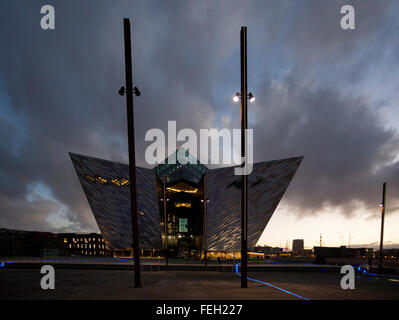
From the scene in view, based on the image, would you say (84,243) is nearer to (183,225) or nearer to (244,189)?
(183,225)

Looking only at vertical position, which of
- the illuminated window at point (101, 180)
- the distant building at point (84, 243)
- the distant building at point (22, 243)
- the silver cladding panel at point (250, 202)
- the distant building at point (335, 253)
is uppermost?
the illuminated window at point (101, 180)

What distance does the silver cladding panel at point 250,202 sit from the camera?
1256 inches

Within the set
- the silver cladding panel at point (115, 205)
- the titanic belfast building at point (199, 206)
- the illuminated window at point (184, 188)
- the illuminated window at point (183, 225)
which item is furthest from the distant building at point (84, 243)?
the silver cladding panel at point (115, 205)

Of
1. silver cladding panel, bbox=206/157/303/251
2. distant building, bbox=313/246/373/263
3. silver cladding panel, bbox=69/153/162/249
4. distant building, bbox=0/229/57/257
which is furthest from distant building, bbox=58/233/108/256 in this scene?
distant building, bbox=313/246/373/263

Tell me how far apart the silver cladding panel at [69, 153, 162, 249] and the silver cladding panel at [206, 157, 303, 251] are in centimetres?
965

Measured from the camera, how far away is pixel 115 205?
112ft

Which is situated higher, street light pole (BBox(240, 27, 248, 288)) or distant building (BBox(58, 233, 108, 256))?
street light pole (BBox(240, 27, 248, 288))

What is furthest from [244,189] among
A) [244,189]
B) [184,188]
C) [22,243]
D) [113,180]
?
[22,243]

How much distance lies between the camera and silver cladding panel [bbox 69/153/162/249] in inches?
1267

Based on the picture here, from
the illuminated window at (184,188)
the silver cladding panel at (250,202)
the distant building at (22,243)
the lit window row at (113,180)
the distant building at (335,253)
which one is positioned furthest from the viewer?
the distant building at (22,243)

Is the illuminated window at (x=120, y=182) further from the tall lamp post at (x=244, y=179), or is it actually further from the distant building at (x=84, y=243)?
the distant building at (x=84, y=243)

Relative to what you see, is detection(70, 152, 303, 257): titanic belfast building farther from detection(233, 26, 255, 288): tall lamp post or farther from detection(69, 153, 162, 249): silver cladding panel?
detection(233, 26, 255, 288): tall lamp post
